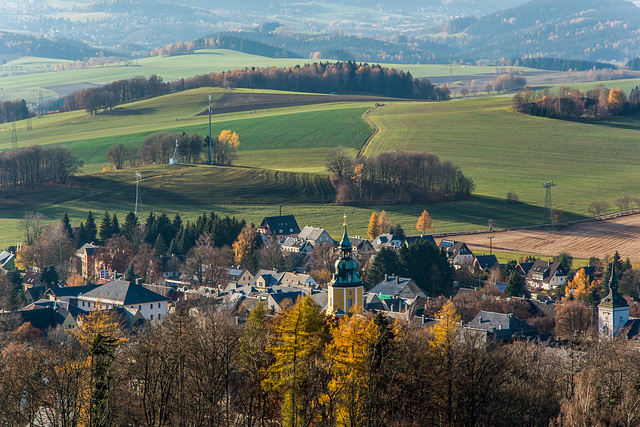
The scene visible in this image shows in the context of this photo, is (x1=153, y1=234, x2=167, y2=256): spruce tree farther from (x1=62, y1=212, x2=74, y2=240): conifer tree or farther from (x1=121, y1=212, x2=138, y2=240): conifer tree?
(x1=62, y1=212, x2=74, y2=240): conifer tree

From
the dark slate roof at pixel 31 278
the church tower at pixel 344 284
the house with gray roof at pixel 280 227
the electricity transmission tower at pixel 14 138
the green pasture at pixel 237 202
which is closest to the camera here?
the church tower at pixel 344 284

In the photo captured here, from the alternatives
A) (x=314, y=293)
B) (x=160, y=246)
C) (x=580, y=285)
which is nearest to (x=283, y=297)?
(x=314, y=293)

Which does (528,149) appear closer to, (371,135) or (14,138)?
(371,135)

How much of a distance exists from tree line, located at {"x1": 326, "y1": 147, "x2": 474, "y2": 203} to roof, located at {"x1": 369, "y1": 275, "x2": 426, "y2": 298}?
42.9 m

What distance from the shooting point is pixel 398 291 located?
336 ft

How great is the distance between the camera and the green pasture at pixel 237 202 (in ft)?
449

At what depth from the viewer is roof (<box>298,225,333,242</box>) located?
422 ft

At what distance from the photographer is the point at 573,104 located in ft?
627

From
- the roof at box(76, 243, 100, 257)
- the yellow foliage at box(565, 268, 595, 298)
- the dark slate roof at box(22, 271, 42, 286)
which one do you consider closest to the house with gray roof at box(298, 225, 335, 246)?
the roof at box(76, 243, 100, 257)

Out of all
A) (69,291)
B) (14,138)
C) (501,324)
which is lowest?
(69,291)

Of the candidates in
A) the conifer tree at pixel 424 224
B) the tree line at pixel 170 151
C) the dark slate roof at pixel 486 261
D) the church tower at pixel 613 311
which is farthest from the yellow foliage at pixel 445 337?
the tree line at pixel 170 151

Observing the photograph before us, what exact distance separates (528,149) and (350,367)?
132373 millimetres

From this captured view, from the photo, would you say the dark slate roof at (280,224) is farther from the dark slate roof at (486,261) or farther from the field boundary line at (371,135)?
the dark slate roof at (486,261)

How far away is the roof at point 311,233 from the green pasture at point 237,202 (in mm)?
3177
